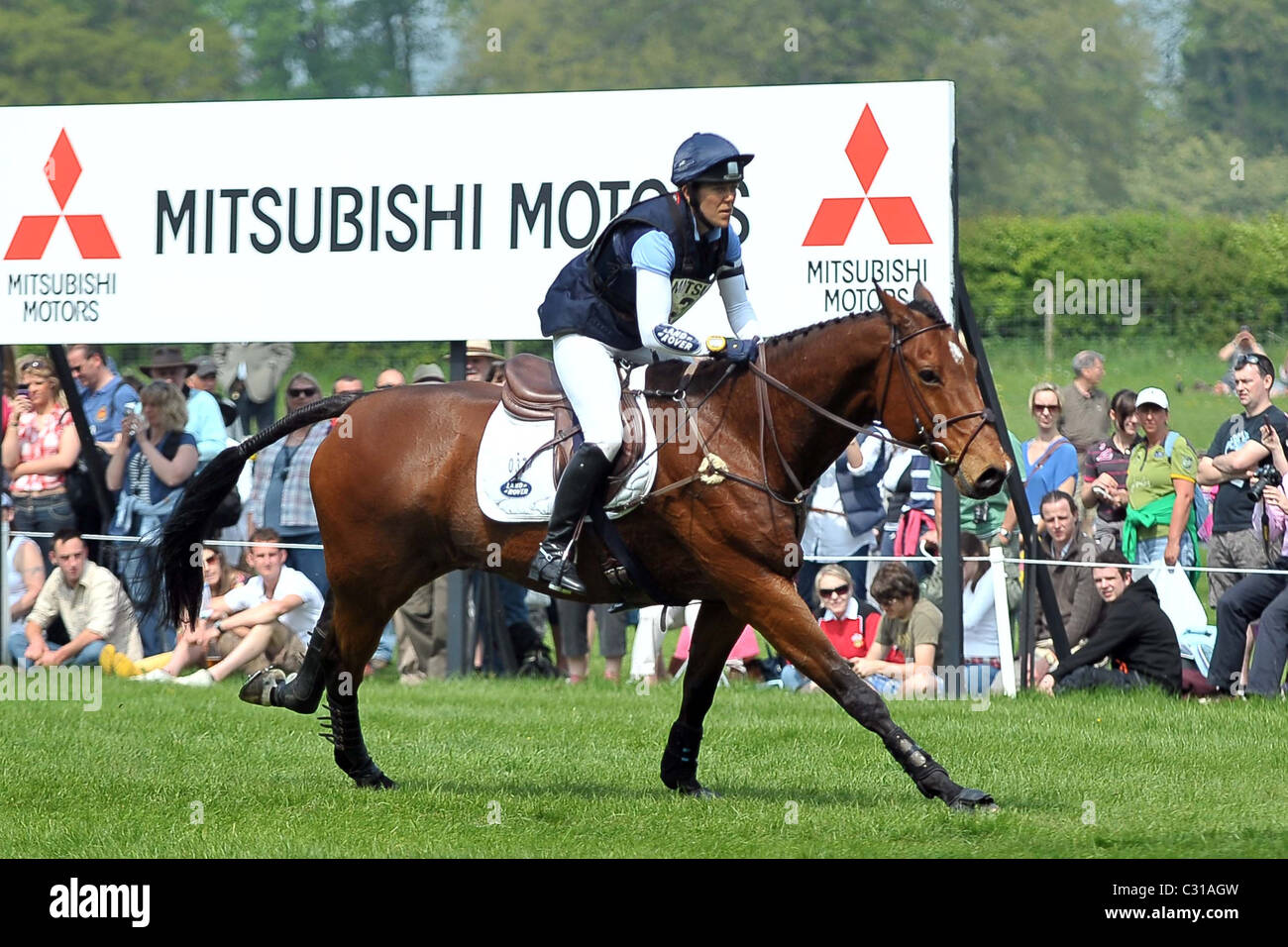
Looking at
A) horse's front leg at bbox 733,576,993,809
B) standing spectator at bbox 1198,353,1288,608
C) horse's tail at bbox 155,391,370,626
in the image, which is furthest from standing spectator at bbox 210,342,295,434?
horse's front leg at bbox 733,576,993,809

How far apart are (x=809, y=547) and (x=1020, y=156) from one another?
117 feet

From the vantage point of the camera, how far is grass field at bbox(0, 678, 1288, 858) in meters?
7.18

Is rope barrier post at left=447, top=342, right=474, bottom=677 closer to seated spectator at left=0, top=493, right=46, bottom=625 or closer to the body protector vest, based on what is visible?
seated spectator at left=0, top=493, right=46, bottom=625

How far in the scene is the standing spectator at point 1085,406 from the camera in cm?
1489

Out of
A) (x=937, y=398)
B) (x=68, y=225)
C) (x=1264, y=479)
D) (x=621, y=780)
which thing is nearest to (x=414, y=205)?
(x=68, y=225)

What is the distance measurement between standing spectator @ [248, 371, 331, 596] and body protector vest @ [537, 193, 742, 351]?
6.02 m

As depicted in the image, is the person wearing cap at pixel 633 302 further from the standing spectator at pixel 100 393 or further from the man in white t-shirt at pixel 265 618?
the standing spectator at pixel 100 393

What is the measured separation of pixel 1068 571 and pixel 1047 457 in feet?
4.00

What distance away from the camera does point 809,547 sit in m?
13.8

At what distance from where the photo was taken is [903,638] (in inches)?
498

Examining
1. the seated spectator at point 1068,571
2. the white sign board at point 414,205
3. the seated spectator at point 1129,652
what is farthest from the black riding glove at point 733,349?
the seated spectator at point 1068,571

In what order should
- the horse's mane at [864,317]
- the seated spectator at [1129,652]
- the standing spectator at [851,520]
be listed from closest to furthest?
the horse's mane at [864,317] < the seated spectator at [1129,652] < the standing spectator at [851,520]

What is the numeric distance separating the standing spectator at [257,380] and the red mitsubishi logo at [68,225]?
2.38 m
